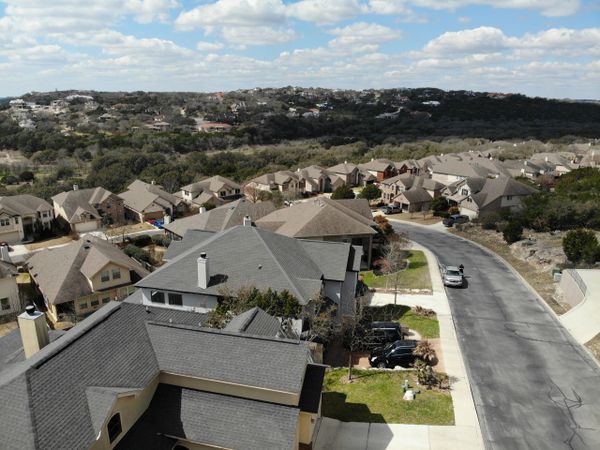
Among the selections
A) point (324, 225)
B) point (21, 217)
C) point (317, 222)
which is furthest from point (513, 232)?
point (21, 217)

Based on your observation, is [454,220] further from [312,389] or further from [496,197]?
[312,389]

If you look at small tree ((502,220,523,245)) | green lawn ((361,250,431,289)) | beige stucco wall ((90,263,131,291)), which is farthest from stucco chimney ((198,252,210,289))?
small tree ((502,220,523,245))

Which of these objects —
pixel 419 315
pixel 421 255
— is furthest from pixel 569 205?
pixel 419 315

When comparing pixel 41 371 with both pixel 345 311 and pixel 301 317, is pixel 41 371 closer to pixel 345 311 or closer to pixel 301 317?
pixel 301 317

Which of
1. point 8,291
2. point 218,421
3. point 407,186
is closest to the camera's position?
point 218,421

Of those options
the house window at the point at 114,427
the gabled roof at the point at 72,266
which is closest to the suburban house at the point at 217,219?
the gabled roof at the point at 72,266

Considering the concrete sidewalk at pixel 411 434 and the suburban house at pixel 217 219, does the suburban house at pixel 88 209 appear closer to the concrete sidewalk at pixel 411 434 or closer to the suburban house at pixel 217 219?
the suburban house at pixel 217 219
